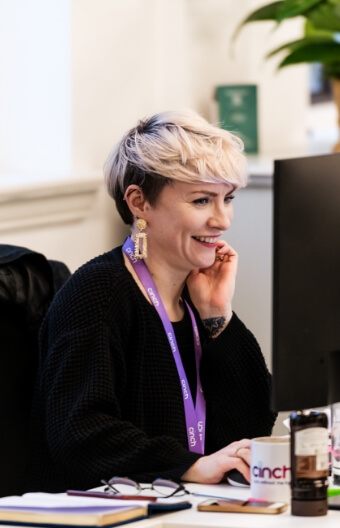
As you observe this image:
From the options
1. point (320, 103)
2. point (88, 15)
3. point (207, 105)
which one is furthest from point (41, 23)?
point (320, 103)

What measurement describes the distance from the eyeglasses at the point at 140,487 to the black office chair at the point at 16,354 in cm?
41

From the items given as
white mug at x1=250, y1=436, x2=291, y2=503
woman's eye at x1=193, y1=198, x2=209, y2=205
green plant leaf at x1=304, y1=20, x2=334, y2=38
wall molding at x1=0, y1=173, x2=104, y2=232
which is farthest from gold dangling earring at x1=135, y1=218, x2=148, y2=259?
green plant leaf at x1=304, y1=20, x2=334, y2=38

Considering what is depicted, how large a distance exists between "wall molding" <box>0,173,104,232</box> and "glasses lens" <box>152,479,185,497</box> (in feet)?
3.91

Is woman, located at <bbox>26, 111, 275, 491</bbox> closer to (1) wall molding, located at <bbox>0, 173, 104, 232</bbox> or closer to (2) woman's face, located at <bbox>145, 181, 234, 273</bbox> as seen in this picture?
(2) woman's face, located at <bbox>145, 181, 234, 273</bbox>

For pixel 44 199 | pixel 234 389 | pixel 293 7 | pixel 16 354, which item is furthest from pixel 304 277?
pixel 293 7

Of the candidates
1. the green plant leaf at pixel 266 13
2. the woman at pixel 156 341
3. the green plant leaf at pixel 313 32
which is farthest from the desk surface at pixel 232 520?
the green plant leaf at pixel 313 32

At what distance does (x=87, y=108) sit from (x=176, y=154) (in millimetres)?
1256

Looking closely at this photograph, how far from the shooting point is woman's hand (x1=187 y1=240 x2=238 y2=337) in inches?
89.1

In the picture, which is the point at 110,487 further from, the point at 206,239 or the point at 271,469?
the point at 206,239

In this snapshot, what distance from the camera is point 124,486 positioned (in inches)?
72.3

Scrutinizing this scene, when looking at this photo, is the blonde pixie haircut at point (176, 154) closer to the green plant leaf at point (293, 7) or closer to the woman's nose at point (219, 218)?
the woman's nose at point (219, 218)

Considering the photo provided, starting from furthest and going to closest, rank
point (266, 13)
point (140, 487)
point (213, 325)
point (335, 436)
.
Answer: point (266, 13) < point (213, 325) < point (335, 436) < point (140, 487)

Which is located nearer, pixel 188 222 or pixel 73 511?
pixel 73 511

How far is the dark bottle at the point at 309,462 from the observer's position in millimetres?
1625
